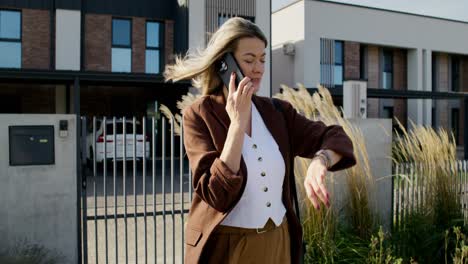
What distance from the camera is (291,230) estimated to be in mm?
1997

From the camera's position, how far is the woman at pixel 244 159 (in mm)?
1677

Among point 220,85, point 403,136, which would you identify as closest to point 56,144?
point 220,85

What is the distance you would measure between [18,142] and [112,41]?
15.9 meters

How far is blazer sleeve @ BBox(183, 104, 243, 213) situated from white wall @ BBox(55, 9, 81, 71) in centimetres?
1744

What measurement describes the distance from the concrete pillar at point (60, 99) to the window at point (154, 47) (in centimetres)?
339

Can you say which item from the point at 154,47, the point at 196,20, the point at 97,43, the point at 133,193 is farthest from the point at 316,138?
the point at 154,47

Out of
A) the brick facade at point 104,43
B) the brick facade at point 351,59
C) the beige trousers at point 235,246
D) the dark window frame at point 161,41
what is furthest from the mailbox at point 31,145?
the brick facade at point 351,59

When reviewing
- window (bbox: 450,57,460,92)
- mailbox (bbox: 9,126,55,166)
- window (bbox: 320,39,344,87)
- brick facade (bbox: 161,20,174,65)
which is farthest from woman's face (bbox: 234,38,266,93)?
window (bbox: 450,57,460,92)

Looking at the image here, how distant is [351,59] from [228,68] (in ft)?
75.4

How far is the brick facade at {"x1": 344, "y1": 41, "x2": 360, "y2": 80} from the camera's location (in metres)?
23.7

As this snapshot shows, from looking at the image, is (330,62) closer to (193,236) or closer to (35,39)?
(35,39)

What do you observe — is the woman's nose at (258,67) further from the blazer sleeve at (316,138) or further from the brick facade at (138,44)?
the brick facade at (138,44)

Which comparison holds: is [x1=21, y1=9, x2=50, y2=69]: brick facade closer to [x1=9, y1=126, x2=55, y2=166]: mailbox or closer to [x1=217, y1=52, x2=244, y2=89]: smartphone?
[x1=9, y1=126, x2=55, y2=166]: mailbox

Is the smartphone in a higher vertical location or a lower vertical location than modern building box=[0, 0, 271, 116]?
lower
